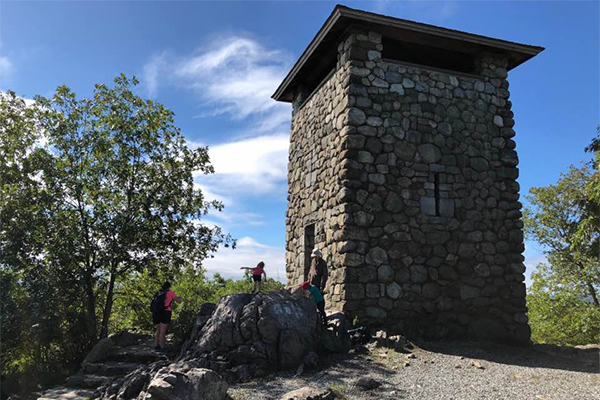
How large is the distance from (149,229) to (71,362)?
3.14 m

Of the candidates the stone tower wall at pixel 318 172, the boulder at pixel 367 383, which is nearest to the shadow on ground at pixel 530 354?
the stone tower wall at pixel 318 172

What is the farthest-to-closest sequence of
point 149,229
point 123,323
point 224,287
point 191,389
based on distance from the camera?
1. point 224,287
2. point 123,323
3. point 149,229
4. point 191,389

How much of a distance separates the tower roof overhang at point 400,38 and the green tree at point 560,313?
11468 mm

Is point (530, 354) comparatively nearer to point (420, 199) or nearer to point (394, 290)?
point (394, 290)

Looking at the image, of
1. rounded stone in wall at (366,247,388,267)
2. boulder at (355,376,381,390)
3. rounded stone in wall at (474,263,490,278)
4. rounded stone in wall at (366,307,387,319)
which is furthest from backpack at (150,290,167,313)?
rounded stone in wall at (474,263,490,278)

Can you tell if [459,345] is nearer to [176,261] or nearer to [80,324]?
[176,261]

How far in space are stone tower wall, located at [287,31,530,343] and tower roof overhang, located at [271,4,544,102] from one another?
324mm

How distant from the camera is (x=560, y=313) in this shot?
→ 58.5 ft

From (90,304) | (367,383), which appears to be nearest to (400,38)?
(367,383)

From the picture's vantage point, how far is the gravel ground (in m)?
5.18

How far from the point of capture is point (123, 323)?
12789 mm

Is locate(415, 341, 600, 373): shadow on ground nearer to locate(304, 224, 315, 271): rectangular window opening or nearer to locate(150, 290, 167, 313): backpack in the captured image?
locate(304, 224, 315, 271): rectangular window opening

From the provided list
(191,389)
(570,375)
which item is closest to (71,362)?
(191,389)

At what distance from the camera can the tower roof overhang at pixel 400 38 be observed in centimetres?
834
